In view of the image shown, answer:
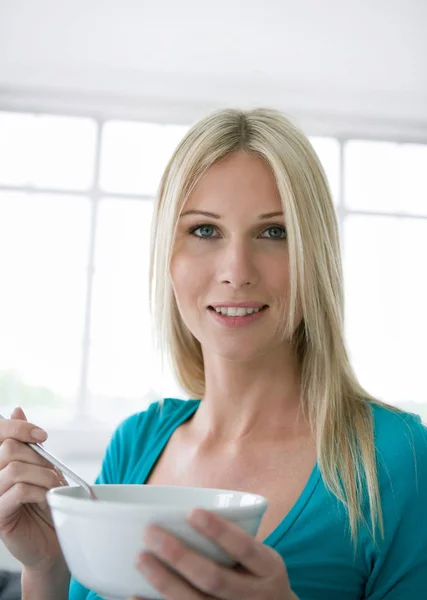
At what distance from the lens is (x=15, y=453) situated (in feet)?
2.77

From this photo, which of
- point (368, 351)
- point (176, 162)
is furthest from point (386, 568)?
point (368, 351)

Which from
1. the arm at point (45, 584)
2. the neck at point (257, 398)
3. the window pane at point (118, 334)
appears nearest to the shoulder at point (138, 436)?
the neck at point (257, 398)

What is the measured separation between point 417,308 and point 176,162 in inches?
105

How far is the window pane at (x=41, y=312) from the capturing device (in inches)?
137

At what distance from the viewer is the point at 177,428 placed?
4.34 ft

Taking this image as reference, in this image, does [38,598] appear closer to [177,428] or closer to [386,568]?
[177,428]

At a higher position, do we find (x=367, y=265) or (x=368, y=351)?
(x=367, y=265)

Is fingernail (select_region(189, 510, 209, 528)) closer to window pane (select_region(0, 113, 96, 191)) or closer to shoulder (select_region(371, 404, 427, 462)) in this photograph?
shoulder (select_region(371, 404, 427, 462))

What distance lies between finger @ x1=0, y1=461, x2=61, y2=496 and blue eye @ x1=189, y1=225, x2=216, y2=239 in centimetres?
48

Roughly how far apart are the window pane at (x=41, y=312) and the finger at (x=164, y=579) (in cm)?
295

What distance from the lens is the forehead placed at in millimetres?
1104

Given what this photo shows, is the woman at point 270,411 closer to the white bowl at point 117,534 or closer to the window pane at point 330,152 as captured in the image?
the white bowl at point 117,534

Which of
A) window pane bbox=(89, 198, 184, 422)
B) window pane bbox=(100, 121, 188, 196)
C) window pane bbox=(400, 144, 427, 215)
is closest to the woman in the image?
window pane bbox=(89, 198, 184, 422)

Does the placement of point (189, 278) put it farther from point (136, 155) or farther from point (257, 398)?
point (136, 155)
